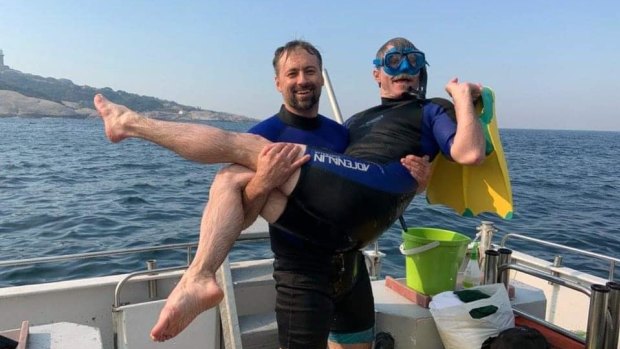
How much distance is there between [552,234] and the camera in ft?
37.1

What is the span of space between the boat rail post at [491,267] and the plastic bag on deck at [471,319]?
0.33m

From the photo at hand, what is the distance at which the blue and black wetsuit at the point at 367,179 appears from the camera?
2320 mm

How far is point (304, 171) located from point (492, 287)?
5.99 ft

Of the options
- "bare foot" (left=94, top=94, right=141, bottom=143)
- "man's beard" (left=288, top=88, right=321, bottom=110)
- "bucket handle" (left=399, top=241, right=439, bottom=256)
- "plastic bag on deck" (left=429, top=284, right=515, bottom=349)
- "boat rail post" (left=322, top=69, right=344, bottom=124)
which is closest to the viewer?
"bare foot" (left=94, top=94, right=141, bottom=143)

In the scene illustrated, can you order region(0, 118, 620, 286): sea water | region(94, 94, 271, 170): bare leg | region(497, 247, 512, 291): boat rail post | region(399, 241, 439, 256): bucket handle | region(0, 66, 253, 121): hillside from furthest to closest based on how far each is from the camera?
region(0, 66, 253, 121): hillside
region(0, 118, 620, 286): sea water
region(497, 247, 512, 291): boat rail post
region(399, 241, 439, 256): bucket handle
region(94, 94, 271, 170): bare leg

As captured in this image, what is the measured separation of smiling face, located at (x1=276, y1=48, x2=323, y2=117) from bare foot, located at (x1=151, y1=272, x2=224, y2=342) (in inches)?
43.3

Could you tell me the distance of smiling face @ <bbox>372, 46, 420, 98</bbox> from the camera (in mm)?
3069

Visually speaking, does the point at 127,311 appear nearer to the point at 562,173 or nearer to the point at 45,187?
the point at 45,187

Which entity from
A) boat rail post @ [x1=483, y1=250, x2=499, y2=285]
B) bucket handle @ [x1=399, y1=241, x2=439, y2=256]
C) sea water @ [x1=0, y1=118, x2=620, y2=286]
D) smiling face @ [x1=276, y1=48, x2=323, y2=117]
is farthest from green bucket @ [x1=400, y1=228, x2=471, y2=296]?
sea water @ [x1=0, y1=118, x2=620, y2=286]

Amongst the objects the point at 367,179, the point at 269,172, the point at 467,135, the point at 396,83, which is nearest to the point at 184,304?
the point at 269,172

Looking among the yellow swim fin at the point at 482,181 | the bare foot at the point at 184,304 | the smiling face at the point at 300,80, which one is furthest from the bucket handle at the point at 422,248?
the bare foot at the point at 184,304

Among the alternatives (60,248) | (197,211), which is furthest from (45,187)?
(60,248)

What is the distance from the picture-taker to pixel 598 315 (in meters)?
2.81

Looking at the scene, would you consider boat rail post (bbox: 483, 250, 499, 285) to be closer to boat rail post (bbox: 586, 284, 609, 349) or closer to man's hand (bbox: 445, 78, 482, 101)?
boat rail post (bbox: 586, 284, 609, 349)
